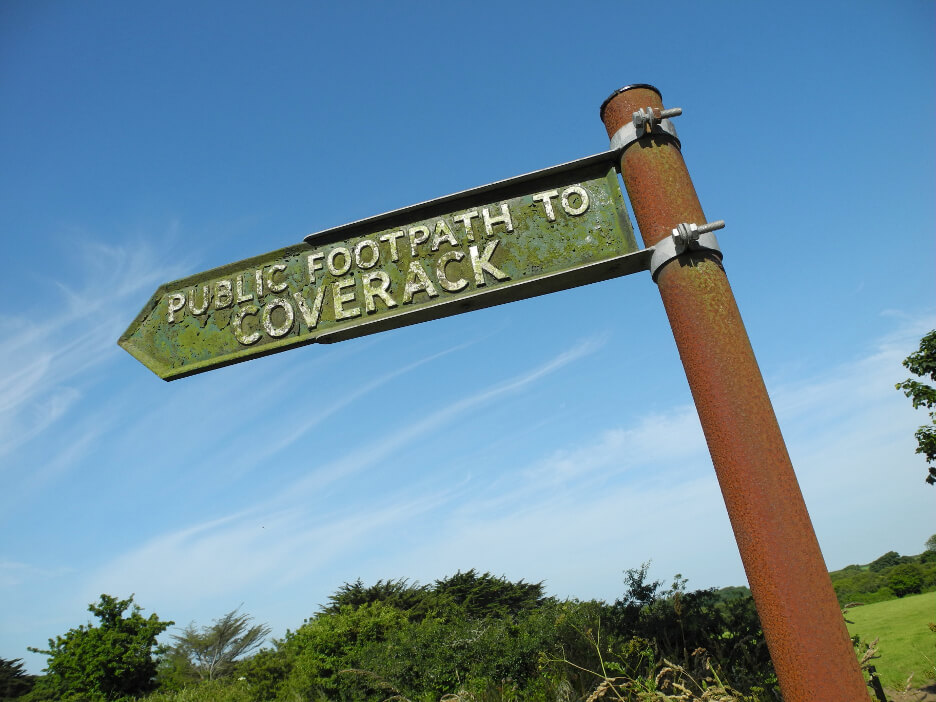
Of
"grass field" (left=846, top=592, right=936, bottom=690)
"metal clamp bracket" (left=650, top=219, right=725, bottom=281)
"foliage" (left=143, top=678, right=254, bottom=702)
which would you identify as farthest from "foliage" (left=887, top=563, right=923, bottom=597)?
"metal clamp bracket" (left=650, top=219, right=725, bottom=281)

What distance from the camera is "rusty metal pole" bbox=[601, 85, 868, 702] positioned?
5.86 ft

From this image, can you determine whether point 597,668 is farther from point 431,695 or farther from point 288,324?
point 431,695

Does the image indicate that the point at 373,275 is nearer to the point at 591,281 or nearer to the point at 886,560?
the point at 591,281

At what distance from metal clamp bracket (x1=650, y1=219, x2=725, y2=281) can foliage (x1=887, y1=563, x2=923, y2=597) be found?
2703cm

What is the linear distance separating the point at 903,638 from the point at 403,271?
549 inches

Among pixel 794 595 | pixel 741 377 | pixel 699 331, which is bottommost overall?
pixel 794 595

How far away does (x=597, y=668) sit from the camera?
4750 millimetres

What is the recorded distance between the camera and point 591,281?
2.61 metres

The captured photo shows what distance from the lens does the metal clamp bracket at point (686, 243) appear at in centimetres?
226

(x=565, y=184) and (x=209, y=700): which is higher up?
(x=565, y=184)

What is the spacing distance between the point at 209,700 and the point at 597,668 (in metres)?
18.5

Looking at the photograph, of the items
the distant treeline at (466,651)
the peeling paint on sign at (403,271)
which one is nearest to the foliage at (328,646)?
the distant treeline at (466,651)

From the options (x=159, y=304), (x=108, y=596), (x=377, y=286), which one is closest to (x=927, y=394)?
(x=377, y=286)

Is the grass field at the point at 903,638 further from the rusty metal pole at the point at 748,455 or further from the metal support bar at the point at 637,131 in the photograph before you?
the metal support bar at the point at 637,131
